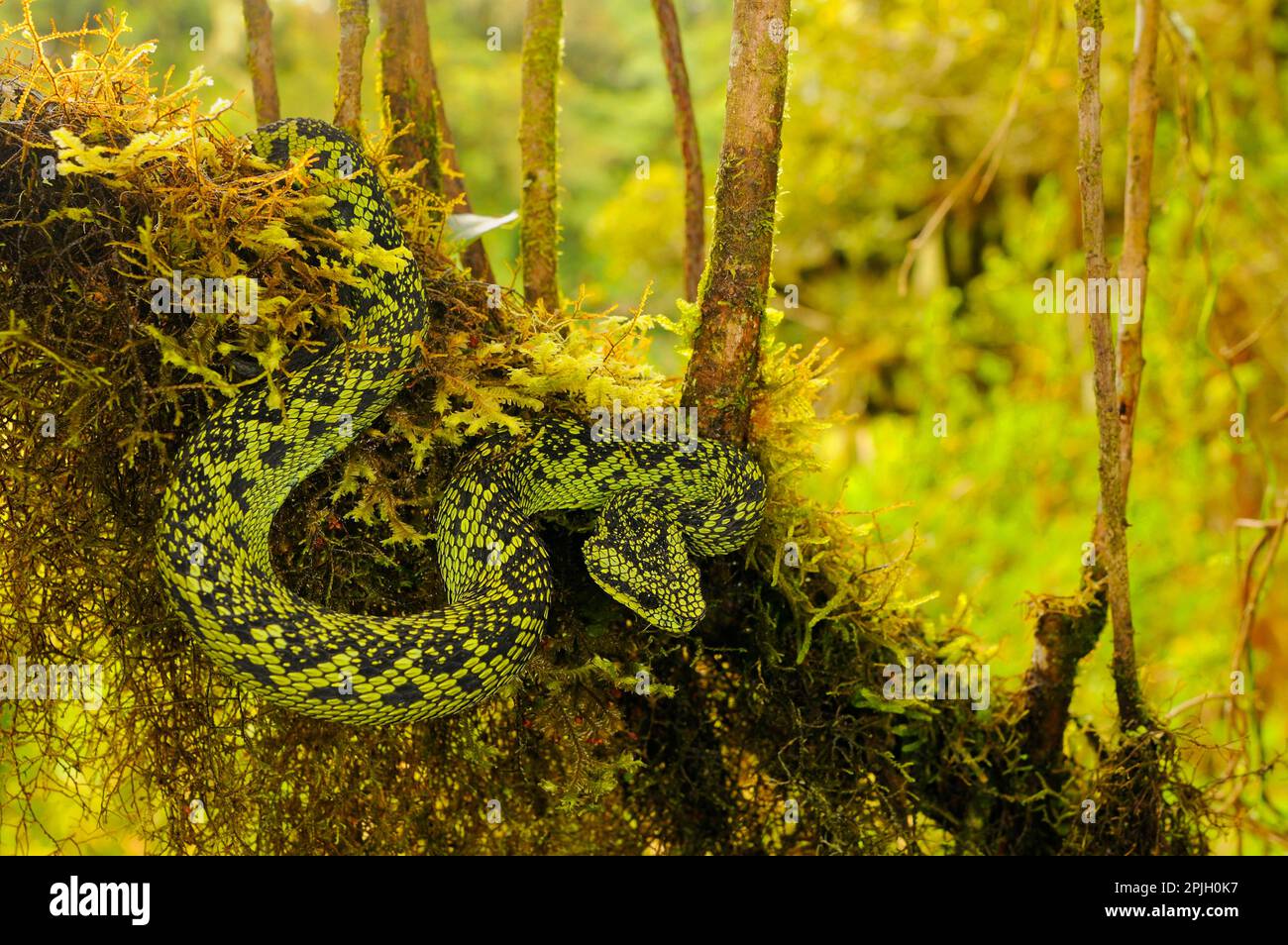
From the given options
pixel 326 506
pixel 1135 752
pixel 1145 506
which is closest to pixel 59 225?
pixel 326 506

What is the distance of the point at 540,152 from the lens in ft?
8.14

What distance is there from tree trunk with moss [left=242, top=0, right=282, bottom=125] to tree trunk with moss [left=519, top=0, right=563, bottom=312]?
0.61 metres

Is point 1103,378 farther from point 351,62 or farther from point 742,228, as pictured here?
point 351,62

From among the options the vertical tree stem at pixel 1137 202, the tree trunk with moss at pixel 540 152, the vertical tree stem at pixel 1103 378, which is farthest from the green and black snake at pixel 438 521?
the vertical tree stem at pixel 1137 202

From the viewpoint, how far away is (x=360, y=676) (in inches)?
63.1

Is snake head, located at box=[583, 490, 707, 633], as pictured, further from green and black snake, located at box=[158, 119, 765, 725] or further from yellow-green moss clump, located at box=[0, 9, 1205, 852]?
yellow-green moss clump, located at box=[0, 9, 1205, 852]

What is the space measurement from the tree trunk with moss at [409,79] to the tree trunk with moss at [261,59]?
0.85 ft

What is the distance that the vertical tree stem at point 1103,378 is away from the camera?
1946 mm

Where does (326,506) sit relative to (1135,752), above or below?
above

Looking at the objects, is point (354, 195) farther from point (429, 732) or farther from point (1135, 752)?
point (1135, 752)

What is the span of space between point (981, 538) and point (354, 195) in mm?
4643

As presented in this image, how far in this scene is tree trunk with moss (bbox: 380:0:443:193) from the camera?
236cm

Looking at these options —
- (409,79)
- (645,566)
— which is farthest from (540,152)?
(645,566)

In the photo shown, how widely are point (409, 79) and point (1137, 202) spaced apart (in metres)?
1.85
